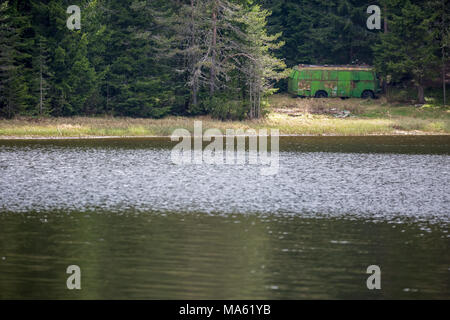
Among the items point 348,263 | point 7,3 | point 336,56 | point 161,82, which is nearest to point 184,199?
point 348,263

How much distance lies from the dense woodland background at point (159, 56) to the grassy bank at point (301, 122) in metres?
1.78

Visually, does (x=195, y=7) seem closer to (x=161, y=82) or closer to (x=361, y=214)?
(x=161, y=82)

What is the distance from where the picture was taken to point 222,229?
19.1 metres

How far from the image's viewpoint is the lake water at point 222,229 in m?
13.8

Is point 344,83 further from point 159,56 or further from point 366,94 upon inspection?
point 159,56

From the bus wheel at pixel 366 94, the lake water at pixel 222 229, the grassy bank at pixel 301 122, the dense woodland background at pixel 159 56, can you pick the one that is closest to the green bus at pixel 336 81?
the bus wheel at pixel 366 94

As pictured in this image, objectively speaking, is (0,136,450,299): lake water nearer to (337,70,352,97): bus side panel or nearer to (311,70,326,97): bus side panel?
(311,70,326,97): bus side panel

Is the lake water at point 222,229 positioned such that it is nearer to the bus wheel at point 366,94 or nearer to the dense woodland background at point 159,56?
the dense woodland background at point 159,56

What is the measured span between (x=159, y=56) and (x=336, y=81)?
18.0m

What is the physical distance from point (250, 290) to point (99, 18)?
46.0 metres

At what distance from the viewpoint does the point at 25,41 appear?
51.2 m

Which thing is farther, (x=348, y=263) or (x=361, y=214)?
(x=361, y=214)

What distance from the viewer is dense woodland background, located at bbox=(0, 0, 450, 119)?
51.1 meters

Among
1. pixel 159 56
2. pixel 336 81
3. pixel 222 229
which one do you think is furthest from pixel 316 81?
pixel 222 229
